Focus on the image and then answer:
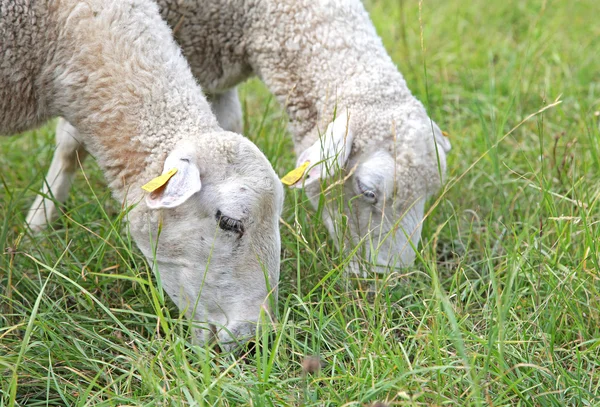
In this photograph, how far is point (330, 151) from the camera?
146 inches

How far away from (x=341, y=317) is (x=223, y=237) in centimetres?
55

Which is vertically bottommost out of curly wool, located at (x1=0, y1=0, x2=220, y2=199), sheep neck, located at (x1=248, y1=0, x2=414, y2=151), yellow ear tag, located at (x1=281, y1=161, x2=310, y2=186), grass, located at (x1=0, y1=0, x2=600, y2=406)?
grass, located at (x1=0, y1=0, x2=600, y2=406)

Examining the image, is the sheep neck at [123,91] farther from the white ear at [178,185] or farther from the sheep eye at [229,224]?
the sheep eye at [229,224]

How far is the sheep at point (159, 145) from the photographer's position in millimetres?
3066

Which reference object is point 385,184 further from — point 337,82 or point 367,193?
point 337,82

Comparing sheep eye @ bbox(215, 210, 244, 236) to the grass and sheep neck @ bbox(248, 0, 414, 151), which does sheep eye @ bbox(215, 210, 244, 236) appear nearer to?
the grass

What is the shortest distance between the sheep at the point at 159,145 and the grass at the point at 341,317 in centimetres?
14

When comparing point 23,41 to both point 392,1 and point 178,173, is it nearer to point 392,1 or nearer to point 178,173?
point 178,173

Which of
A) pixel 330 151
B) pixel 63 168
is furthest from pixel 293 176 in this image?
pixel 63 168

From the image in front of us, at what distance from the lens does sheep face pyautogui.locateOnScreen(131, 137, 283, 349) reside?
3.05m

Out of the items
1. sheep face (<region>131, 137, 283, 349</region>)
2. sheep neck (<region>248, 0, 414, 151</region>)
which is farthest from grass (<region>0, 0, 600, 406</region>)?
sheep neck (<region>248, 0, 414, 151</region>)

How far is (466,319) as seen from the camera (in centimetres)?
316

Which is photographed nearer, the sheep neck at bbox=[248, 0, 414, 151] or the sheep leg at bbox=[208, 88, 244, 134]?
the sheep neck at bbox=[248, 0, 414, 151]

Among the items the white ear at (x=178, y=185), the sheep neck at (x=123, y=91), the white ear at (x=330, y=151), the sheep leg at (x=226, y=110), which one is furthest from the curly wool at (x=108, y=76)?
the sheep leg at (x=226, y=110)
